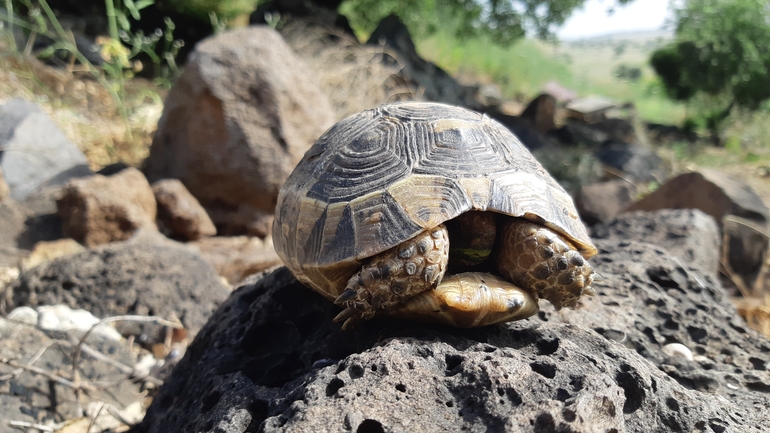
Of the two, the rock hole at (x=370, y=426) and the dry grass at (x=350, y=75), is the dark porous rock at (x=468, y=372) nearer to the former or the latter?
the rock hole at (x=370, y=426)

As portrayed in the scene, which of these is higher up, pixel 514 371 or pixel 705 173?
pixel 514 371

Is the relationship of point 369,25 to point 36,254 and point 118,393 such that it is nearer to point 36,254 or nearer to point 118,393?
point 36,254

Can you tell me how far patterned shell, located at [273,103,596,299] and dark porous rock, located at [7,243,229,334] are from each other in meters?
1.72

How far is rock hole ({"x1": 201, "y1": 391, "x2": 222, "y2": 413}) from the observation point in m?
1.85

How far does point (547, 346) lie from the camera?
1819 mm

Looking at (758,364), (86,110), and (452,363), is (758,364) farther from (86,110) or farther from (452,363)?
(86,110)

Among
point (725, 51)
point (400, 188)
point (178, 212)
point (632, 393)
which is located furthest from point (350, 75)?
point (725, 51)

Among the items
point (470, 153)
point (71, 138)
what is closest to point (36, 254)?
point (71, 138)

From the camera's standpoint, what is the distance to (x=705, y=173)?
588cm

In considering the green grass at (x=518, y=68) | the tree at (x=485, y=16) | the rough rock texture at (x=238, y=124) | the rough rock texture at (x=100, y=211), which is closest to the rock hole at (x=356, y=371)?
the rough rock texture at (x=100, y=211)

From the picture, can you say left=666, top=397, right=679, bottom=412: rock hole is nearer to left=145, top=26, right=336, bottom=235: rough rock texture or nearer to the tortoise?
the tortoise

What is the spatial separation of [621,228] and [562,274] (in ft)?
8.04

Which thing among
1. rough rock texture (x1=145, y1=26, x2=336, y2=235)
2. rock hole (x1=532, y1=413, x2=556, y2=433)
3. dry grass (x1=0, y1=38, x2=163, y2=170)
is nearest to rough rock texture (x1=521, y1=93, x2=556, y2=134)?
rough rock texture (x1=145, y1=26, x2=336, y2=235)

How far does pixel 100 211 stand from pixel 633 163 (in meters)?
9.25
